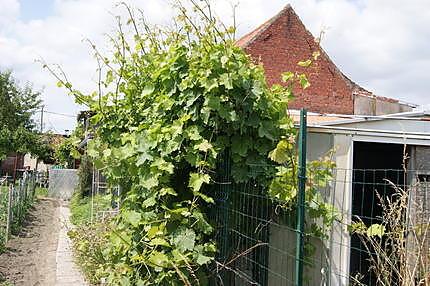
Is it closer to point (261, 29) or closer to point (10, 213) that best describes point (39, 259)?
point (10, 213)

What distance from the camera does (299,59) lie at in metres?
17.4

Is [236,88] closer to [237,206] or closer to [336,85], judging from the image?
[237,206]

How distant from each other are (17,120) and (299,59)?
28.6 m

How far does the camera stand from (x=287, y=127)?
4797 millimetres

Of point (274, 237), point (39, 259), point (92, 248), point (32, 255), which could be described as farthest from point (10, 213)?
point (274, 237)

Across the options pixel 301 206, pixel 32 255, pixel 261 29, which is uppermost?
pixel 261 29

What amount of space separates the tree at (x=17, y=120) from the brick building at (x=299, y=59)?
75.7 ft

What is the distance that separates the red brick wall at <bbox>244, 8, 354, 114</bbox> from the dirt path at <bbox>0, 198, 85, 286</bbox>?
8.05m

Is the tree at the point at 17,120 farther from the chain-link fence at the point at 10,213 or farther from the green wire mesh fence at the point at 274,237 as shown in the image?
the green wire mesh fence at the point at 274,237

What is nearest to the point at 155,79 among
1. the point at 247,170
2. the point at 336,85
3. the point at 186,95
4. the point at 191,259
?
the point at 186,95

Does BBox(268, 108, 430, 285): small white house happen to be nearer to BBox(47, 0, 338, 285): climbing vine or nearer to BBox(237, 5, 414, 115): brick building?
BBox(47, 0, 338, 285): climbing vine

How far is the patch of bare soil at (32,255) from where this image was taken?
28.8 feet

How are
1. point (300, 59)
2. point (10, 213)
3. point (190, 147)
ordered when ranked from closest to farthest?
point (190, 147), point (10, 213), point (300, 59)

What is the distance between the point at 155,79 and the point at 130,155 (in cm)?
83
